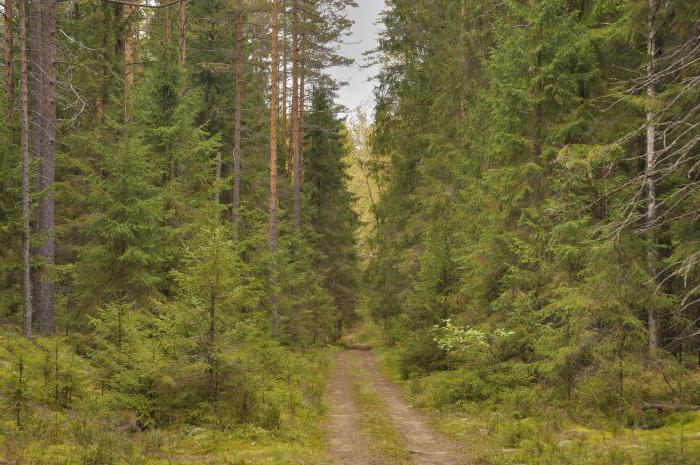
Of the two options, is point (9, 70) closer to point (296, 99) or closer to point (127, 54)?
point (127, 54)

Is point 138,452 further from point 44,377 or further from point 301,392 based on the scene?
point 301,392

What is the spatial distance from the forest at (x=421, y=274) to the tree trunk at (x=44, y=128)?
0.07 metres

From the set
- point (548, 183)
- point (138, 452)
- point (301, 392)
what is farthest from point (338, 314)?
point (138, 452)

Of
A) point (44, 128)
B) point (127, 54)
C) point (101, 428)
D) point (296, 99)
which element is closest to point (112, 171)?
point (44, 128)

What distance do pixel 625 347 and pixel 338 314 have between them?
2552cm

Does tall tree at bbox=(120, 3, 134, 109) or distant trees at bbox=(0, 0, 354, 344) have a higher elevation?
tall tree at bbox=(120, 3, 134, 109)

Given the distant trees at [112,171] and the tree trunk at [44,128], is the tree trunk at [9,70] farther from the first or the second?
the tree trunk at [44,128]

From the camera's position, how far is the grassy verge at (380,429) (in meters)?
8.88

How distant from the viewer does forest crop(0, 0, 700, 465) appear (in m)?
8.68

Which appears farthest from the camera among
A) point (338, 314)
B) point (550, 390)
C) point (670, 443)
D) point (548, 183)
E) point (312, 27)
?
point (338, 314)

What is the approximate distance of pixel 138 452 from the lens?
7.44 meters

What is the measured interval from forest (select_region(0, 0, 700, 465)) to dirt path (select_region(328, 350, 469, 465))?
0.34ft

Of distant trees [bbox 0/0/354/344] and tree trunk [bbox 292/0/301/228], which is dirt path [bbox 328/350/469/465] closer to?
distant trees [bbox 0/0/354/344]

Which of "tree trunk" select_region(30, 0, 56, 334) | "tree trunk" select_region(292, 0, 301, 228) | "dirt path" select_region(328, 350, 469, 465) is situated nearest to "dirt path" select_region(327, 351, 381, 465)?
"dirt path" select_region(328, 350, 469, 465)
